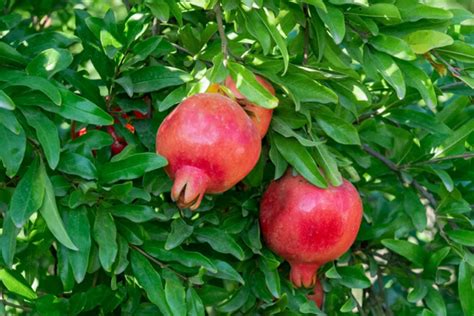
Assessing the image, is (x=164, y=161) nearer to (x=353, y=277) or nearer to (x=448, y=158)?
(x=353, y=277)

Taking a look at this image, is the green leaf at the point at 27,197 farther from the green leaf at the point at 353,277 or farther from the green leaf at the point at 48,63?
the green leaf at the point at 353,277

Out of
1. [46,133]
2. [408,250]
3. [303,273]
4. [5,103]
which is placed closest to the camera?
[5,103]

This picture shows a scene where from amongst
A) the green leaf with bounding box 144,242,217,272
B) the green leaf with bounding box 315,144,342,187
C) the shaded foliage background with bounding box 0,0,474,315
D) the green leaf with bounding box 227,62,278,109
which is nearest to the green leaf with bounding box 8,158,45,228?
the shaded foliage background with bounding box 0,0,474,315

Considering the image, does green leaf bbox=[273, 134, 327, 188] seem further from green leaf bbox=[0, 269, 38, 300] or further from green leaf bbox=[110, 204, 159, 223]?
green leaf bbox=[0, 269, 38, 300]

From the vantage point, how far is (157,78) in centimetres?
142

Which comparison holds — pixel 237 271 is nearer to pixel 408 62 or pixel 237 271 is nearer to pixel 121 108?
pixel 121 108

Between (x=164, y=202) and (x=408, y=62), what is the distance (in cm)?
48

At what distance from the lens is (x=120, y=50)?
4.72ft

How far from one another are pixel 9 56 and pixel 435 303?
89 centimetres

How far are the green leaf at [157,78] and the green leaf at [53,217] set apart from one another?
25 centimetres

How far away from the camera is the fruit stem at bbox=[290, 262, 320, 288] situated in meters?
1.45

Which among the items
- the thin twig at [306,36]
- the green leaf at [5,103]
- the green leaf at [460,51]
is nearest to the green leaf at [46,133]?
the green leaf at [5,103]

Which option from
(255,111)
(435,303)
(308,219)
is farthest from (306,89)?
(435,303)

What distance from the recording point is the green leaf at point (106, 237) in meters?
1.29
